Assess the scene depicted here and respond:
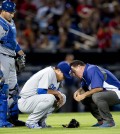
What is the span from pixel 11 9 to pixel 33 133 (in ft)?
8.39

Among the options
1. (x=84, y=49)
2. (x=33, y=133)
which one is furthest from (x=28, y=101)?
(x=84, y=49)

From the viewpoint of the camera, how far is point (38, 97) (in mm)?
11289

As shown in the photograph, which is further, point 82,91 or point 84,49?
point 84,49

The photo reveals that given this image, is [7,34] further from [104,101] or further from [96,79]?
[104,101]

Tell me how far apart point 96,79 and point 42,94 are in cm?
97

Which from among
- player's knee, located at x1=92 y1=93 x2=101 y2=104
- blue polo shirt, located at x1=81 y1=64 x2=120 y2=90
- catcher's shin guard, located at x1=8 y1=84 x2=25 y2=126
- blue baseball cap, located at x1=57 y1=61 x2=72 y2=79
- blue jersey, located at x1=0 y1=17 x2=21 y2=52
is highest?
blue jersey, located at x1=0 y1=17 x2=21 y2=52

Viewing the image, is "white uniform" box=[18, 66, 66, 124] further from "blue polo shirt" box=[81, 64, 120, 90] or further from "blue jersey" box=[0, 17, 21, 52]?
"blue jersey" box=[0, 17, 21, 52]

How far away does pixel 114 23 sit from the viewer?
21.0 meters

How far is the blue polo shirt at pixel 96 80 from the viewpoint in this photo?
11.1 meters

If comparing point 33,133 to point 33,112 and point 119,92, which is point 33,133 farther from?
point 119,92

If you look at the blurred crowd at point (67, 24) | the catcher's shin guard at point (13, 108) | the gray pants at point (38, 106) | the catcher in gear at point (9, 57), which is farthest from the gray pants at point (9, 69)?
the blurred crowd at point (67, 24)

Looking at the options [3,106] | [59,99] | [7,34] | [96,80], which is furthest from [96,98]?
[7,34]

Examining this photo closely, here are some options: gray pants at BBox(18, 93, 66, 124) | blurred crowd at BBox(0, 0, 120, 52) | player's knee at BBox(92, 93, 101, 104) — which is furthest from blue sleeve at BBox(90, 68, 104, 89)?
blurred crowd at BBox(0, 0, 120, 52)

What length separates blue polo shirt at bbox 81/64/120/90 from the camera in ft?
36.5
